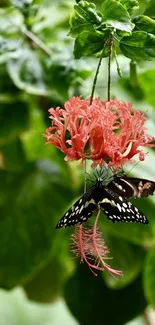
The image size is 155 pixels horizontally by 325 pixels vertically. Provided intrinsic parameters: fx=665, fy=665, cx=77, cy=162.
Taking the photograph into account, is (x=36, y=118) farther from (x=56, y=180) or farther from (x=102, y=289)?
(x=102, y=289)

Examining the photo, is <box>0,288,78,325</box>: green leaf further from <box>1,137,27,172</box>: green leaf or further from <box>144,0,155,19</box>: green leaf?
<box>144,0,155,19</box>: green leaf

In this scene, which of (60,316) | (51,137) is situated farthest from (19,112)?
(60,316)

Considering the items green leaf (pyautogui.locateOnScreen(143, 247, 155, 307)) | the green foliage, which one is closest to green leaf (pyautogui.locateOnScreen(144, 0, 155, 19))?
the green foliage

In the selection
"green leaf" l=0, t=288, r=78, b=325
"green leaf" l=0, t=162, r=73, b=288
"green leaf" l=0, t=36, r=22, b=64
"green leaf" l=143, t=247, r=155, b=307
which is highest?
"green leaf" l=0, t=36, r=22, b=64

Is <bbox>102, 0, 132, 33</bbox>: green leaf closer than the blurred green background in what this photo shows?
Yes

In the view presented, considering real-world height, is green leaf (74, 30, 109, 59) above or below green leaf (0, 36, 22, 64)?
below

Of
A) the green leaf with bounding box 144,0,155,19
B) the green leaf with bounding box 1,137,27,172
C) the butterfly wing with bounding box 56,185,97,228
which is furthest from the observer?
the green leaf with bounding box 1,137,27,172

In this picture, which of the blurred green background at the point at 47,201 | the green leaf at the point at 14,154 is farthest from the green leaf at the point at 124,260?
the green leaf at the point at 14,154

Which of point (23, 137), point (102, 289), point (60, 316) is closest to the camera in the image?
point (102, 289)
